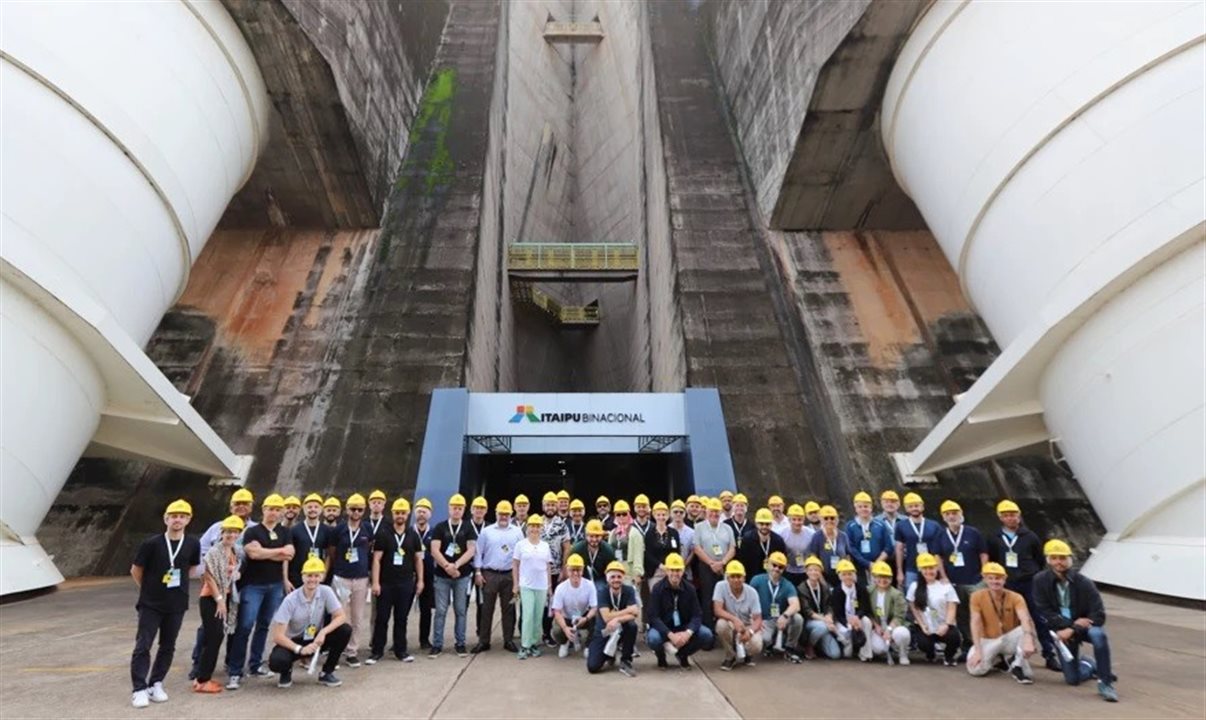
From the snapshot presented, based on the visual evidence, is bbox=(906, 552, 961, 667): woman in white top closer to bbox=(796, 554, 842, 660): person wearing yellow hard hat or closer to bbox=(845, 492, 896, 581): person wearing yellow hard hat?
bbox=(845, 492, 896, 581): person wearing yellow hard hat

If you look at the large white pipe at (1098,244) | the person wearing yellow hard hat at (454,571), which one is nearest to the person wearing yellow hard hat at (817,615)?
the person wearing yellow hard hat at (454,571)

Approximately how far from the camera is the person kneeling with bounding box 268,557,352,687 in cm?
550

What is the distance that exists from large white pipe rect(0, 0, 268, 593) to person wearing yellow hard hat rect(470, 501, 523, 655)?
743 centimetres

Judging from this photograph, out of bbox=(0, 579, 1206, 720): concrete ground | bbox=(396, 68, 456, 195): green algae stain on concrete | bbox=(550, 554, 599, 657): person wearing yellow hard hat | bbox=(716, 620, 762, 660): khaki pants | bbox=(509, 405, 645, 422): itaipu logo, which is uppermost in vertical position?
bbox=(396, 68, 456, 195): green algae stain on concrete

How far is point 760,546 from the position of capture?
7305mm

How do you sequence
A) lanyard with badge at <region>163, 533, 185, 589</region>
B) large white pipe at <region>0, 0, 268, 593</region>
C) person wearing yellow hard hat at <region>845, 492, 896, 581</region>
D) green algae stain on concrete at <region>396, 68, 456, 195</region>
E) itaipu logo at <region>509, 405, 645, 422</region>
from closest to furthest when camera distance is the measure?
1. lanyard with badge at <region>163, 533, 185, 589</region>
2. person wearing yellow hard hat at <region>845, 492, 896, 581</region>
3. large white pipe at <region>0, 0, 268, 593</region>
4. itaipu logo at <region>509, 405, 645, 422</region>
5. green algae stain on concrete at <region>396, 68, 456, 195</region>

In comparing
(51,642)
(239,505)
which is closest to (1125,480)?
(239,505)

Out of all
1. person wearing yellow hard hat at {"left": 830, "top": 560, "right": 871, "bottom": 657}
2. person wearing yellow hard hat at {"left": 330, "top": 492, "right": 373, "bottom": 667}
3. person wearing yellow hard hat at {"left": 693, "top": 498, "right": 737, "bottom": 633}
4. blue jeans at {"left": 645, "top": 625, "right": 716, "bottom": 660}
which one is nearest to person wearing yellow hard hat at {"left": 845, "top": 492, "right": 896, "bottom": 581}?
person wearing yellow hard hat at {"left": 830, "top": 560, "right": 871, "bottom": 657}

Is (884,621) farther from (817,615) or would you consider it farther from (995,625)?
(995,625)

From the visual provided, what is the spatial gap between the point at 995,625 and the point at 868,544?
62.9 inches

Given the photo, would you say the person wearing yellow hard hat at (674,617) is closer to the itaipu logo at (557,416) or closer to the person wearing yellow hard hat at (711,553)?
the person wearing yellow hard hat at (711,553)

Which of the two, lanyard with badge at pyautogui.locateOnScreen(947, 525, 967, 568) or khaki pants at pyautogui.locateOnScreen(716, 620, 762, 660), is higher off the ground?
lanyard with badge at pyautogui.locateOnScreen(947, 525, 967, 568)

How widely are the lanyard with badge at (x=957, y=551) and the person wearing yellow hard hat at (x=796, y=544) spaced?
1.41 meters

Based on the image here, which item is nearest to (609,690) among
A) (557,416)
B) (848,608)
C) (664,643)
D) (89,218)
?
(664,643)
